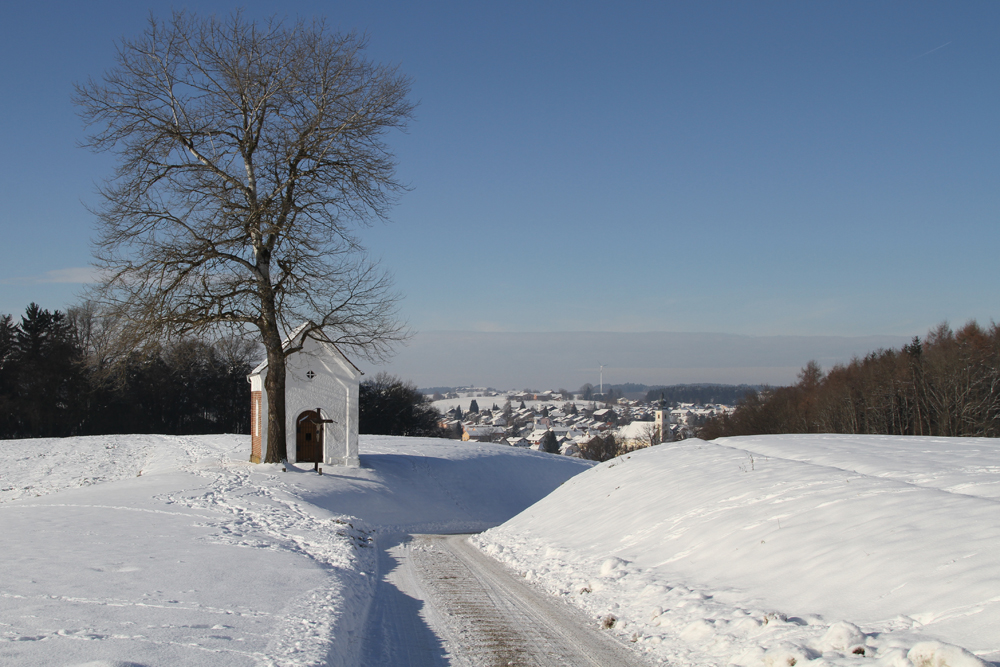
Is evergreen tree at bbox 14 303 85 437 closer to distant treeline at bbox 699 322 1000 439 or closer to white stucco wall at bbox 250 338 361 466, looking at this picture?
Result: white stucco wall at bbox 250 338 361 466

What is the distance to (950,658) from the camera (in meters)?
4.53

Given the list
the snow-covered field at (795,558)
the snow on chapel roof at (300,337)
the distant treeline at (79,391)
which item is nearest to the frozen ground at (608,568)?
the snow-covered field at (795,558)

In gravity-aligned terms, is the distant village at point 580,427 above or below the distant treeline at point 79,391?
below

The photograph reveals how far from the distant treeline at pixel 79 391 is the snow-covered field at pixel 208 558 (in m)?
22.5

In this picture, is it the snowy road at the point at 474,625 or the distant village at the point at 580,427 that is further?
the distant village at the point at 580,427

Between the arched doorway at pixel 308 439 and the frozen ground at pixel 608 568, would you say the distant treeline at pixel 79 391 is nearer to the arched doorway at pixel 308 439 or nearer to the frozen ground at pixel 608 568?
the arched doorway at pixel 308 439

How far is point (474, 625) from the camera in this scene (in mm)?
7652

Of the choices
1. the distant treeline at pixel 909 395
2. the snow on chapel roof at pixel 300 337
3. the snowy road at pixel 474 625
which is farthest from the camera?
the distant treeline at pixel 909 395

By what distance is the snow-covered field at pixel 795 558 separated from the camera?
5539 millimetres

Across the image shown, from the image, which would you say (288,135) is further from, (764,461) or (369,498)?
(764,461)

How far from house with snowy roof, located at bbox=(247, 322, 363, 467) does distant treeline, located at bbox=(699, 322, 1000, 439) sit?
42978 millimetres

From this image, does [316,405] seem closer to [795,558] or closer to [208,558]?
[208,558]

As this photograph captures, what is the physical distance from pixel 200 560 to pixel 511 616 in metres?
4.73

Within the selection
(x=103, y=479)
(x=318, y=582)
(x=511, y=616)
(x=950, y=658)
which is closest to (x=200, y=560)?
(x=318, y=582)
